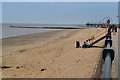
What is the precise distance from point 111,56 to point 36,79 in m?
4.25

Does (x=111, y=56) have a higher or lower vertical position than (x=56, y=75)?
higher

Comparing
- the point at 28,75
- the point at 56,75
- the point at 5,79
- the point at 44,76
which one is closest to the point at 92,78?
the point at 56,75

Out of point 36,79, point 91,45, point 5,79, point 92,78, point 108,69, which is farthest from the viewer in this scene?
point 91,45

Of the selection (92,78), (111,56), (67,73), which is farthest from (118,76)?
(111,56)

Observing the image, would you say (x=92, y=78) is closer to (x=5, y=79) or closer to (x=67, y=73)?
(x=67, y=73)

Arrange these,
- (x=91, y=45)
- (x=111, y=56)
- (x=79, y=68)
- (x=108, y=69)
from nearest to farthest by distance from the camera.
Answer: (x=108, y=69) → (x=111, y=56) → (x=79, y=68) → (x=91, y=45)

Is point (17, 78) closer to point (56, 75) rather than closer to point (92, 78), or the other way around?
point (56, 75)

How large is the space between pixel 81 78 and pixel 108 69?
3.77 metres

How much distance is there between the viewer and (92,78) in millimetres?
7465

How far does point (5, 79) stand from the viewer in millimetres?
8703

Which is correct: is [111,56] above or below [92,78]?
above

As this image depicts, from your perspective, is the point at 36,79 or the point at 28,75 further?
the point at 28,75

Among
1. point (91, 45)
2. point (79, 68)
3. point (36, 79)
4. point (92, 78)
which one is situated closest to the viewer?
point (92, 78)

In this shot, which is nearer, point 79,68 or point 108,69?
point 108,69
